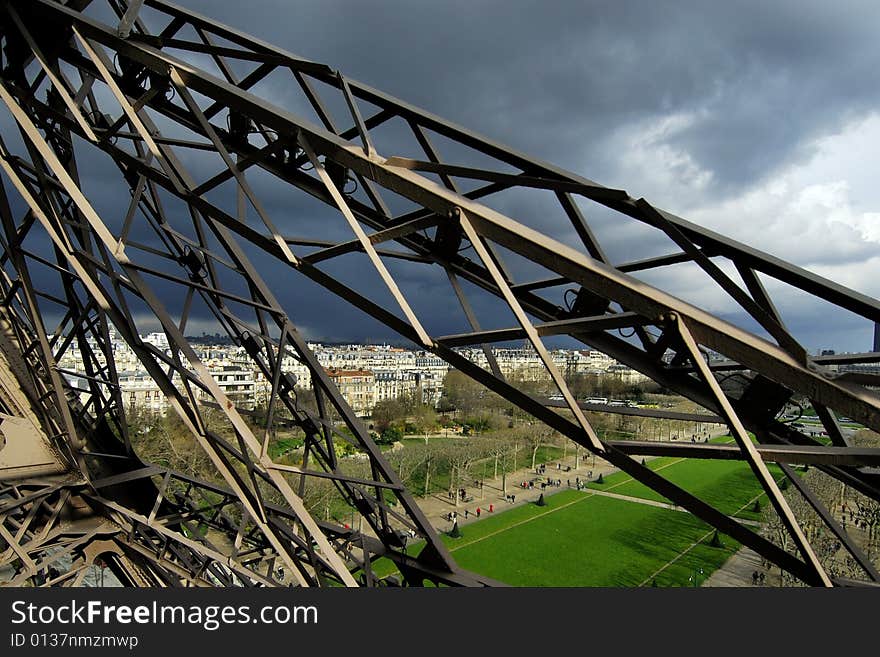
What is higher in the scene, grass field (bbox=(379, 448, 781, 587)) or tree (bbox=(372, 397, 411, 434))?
tree (bbox=(372, 397, 411, 434))

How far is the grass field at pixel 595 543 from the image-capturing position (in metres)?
18.2

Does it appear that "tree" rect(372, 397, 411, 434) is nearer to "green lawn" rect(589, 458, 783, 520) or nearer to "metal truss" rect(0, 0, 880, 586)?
"green lawn" rect(589, 458, 783, 520)

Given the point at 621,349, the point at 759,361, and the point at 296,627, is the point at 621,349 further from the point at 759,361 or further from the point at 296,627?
the point at 296,627

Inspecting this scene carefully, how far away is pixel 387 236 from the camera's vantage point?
2.89m

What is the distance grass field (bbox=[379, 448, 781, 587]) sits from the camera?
59.8 feet

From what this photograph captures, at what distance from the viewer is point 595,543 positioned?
69.9 feet

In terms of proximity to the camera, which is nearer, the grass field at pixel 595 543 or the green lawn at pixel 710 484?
the grass field at pixel 595 543

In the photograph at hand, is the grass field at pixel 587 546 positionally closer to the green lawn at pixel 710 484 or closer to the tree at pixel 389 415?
the green lawn at pixel 710 484

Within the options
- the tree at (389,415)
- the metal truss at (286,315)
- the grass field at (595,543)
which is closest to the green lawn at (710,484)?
the grass field at (595,543)

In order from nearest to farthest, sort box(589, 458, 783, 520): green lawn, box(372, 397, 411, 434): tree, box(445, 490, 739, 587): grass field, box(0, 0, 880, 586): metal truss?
box(0, 0, 880, 586): metal truss < box(445, 490, 739, 587): grass field < box(589, 458, 783, 520): green lawn < box(372, 397, 411, 434): tree

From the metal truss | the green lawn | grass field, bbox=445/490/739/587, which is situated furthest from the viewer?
the green lawn

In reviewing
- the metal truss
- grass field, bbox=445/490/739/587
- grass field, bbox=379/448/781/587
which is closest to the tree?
grass field, bbox=379/448/781/587

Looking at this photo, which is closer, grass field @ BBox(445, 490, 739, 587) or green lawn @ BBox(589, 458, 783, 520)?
grass field @ BBox(445, 490, 739, 587)

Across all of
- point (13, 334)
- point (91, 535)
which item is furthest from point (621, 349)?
point (13, 334)
